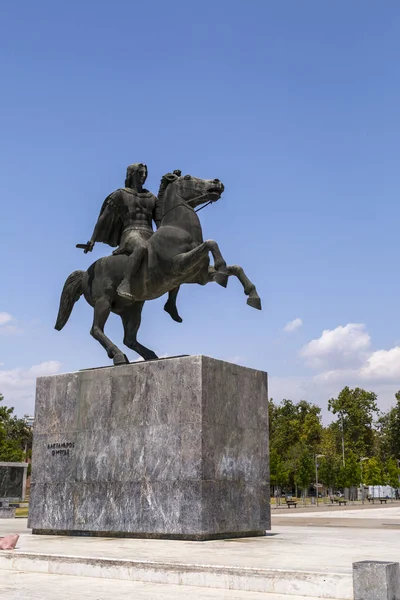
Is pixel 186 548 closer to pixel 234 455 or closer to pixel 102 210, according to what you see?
pixel 234 455

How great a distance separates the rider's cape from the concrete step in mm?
7448

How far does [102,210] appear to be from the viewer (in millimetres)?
14953

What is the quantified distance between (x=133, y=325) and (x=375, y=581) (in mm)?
9391

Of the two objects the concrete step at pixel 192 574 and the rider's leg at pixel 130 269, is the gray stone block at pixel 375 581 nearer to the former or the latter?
the concrete step at pixel 192 574

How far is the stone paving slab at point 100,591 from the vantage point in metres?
6.79

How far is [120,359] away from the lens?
44.5 feet

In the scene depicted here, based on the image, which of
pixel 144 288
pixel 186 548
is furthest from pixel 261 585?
pixel 144 288

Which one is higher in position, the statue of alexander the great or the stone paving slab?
the statue of alexander the great

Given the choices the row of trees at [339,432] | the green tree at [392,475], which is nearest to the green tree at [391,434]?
the row of trees at [339,432]

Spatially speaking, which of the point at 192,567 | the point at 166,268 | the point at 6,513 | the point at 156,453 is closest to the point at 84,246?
the point at 166,268

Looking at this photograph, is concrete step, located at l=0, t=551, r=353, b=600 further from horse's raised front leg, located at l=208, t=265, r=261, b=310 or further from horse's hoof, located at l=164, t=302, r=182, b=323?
horse's hoof, located at l=164, t=302, r=182, b=323

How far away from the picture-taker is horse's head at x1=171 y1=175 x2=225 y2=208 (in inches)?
536

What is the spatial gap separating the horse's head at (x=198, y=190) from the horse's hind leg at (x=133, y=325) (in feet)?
→ 8.70

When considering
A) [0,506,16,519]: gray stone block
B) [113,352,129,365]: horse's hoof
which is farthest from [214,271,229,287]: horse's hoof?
[0,506,16,519]: gray stone block
